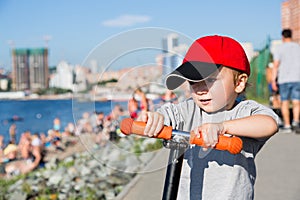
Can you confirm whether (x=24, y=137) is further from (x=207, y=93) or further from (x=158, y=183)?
(x=207, y=93)

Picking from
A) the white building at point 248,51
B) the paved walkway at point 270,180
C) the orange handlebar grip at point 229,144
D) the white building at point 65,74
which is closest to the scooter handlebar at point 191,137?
the orange handlebar grip at point 229,144

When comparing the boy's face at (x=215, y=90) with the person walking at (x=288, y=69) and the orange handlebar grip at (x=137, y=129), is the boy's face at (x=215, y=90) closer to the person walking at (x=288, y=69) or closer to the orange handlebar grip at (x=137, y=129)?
the orange handlebar grip at (x=137, y=129)

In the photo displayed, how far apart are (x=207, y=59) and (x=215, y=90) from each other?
11cm

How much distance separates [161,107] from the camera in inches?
84.4

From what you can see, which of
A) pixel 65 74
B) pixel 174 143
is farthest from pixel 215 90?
pixel 65 74

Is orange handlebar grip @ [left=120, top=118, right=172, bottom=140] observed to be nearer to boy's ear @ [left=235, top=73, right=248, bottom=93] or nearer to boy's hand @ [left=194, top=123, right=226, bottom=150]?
boy's hand @ [left=194, top=123, right=226, bottom=150]

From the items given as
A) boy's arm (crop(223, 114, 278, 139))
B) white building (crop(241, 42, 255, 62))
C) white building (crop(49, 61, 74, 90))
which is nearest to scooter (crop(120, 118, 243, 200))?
boy's arm (crop(223, 114, 278, 139))

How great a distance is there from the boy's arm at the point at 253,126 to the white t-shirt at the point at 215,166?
12 centimetres

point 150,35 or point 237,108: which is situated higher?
point 150,35

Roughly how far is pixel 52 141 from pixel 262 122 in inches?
596

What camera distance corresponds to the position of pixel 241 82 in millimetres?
2086

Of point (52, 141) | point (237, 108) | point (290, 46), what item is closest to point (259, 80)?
point (52, 141)

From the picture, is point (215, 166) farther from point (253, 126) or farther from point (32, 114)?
point (32, 114)

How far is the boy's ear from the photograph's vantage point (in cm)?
206
